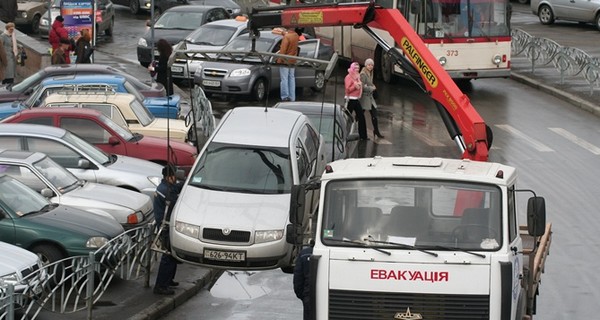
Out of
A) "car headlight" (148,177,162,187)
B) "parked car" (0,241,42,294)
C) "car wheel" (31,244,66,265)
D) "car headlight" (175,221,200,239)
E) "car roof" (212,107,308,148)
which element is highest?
"car roof" (212,107,308,148)

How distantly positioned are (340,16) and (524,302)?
6582 mm

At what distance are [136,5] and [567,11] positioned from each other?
55.7 feet

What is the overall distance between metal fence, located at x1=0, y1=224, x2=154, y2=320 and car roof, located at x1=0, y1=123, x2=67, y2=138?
3.25 metres

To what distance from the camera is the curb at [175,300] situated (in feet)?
48.0

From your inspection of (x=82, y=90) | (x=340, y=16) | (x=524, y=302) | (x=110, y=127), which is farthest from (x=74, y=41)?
(x=524, y=302)

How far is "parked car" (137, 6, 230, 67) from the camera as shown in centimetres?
3453

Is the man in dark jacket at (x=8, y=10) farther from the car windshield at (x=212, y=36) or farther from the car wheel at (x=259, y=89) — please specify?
the car wheel at (x=259, y=89)

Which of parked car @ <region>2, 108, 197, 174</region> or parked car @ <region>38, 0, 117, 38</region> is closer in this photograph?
parked car @ <region>2, 108, 197, 174</region>

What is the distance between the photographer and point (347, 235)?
1141 centimetres

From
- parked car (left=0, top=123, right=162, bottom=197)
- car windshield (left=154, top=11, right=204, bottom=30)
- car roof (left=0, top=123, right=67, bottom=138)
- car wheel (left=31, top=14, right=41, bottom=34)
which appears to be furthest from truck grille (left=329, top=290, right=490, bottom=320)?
car wheel (left=31, top=14, right=41, bottom=34)

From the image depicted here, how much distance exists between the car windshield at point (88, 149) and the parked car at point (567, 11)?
2715cm

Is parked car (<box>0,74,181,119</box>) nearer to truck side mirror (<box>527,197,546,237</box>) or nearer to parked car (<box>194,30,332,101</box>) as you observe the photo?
parked car (<box>194,30,332,101</box>)

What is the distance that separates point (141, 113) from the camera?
23141mm

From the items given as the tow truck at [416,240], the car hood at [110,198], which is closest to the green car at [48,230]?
the car hood at [110,198]
